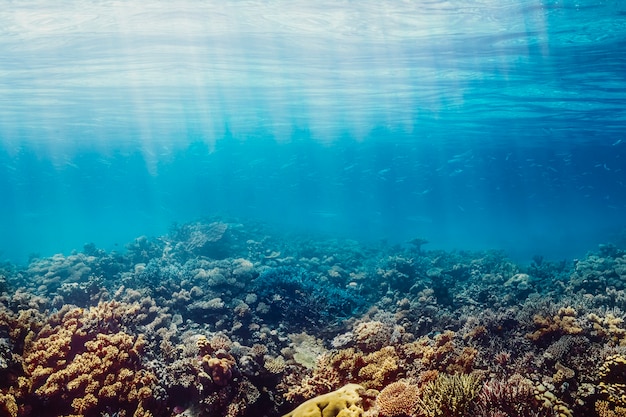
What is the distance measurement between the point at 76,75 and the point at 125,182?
128381 millimetres

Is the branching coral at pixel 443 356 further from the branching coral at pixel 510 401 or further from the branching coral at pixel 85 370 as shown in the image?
the branching coral at pixel 85 370

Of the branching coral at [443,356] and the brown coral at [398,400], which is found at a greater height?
the brown coral at [398,400]

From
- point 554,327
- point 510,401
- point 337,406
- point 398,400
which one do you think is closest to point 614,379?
point 510,401

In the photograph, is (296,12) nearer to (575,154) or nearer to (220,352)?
(220,352)

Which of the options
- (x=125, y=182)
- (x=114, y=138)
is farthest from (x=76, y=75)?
(x=125, y=182)

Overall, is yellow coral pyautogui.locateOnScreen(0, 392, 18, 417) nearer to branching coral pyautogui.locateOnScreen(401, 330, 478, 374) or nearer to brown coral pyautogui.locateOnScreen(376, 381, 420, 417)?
brown coral pyautogui.locateOnScreen(376, 381, 420, 417)

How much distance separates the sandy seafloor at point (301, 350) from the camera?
503 centimetres

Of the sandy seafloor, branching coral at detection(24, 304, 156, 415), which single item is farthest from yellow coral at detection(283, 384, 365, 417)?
branching coral at detection(24, 304, 156, 415)

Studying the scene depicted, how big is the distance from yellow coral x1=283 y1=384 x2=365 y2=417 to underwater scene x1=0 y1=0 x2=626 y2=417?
0.03 m

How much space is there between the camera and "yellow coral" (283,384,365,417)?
455 cm

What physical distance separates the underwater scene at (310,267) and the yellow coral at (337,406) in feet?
0.11

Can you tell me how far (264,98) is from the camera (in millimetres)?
27797

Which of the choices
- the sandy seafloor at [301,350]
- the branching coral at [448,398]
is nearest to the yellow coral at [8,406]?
the sandy seafloor at [301,350]

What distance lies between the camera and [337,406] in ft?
15.3
